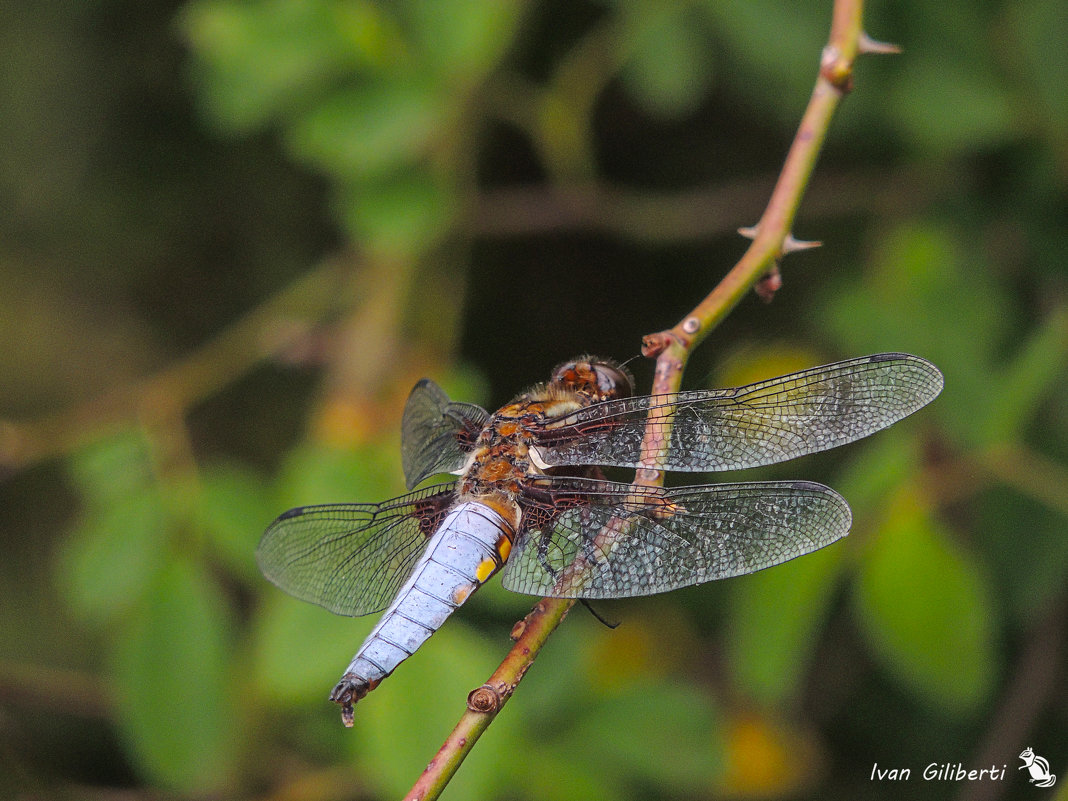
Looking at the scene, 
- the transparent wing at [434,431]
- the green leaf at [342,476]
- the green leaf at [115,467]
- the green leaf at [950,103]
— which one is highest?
the green leaf at [950,103]

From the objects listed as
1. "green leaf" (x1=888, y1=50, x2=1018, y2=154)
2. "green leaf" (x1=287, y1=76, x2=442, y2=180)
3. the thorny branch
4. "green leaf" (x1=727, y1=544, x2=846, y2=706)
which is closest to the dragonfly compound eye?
the thorny branch

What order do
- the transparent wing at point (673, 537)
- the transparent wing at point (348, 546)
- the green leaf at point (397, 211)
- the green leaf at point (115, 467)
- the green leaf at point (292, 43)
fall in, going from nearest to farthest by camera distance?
the transparent wing at point (673, 537) < the transparent wing at point (348, 546) < the green leaf at point (292, 43) < the green leaf at point (397, 211) < the green leaf at point (115, 467)

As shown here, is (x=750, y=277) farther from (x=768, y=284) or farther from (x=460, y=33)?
(x=460, y=33)

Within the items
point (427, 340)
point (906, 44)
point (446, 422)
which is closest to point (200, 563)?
point (427, 340)

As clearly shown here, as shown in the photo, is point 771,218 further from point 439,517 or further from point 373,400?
point 373,400

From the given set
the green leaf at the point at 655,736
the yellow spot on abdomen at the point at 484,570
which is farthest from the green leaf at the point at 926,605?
the yellow spot on abdomen at the point at 484,570

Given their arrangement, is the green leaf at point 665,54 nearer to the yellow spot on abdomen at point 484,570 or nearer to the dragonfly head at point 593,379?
the dragonfly head at point 593,379

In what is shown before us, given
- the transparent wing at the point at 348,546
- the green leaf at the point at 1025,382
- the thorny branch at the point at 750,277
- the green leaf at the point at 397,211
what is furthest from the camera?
the green leaf at the point at 397,211
